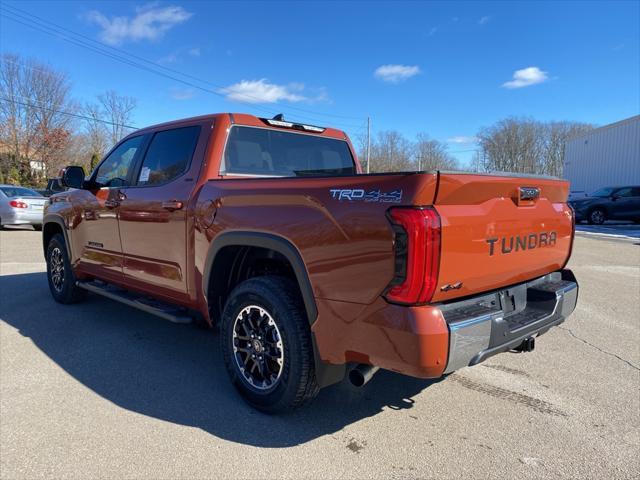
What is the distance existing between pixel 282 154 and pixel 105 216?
196 centimetres

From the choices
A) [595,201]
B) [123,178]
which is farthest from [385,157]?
[123,178]

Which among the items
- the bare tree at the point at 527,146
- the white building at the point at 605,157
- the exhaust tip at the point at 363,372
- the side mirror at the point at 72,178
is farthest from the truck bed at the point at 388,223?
the bare tree at the point at 527,146

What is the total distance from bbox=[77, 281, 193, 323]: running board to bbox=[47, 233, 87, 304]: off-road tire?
15.1 inches

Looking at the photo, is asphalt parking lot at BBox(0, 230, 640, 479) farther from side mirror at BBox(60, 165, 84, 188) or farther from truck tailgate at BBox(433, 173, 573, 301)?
side mirror at BBox(60, 165, 84, 188)

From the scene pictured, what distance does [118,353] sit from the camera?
4.15 m

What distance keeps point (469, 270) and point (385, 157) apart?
1912 inches

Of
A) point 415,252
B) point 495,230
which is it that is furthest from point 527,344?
point 415,252

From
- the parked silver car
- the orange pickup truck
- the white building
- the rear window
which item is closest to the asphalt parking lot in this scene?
the orange pickup truck

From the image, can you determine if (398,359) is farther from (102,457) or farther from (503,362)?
(503,362)

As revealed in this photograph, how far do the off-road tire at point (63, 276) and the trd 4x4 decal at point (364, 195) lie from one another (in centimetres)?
430

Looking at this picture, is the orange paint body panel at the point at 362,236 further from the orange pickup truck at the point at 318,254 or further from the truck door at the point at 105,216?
the truck door at the point at 105,216

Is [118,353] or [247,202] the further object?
[118,353]

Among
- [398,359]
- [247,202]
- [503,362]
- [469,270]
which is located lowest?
[503,362]

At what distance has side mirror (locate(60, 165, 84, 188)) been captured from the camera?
15.8 feet
